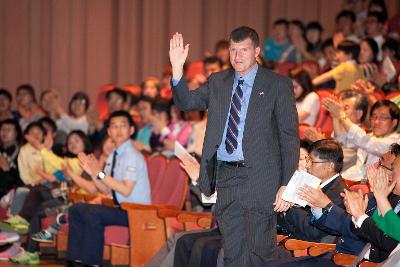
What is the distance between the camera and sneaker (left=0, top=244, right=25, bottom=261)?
7.97 meters

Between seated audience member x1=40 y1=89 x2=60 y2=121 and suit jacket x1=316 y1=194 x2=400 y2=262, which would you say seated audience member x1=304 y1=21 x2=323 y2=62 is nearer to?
seated audience member x1=40 y1=89 x2=60 y2=121

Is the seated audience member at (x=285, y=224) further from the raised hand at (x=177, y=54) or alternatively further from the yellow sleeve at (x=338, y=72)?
the yellow sleeve at (x=338, y=72)

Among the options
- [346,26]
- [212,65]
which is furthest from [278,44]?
[212,65]

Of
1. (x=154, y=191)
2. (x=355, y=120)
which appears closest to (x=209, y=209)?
(x=154, y=191)

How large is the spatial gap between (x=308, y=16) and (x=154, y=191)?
218 inches

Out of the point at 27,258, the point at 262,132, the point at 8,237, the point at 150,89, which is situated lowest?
the point at 27,258

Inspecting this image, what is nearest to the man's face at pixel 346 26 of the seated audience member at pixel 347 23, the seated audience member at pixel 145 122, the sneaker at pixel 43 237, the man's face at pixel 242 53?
the seated audience member at pixel 347 23

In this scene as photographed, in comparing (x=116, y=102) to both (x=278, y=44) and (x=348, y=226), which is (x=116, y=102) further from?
(x=348, y=226)

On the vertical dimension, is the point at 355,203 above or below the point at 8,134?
below

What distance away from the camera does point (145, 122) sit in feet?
30.0

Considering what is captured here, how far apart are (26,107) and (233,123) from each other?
5.93m

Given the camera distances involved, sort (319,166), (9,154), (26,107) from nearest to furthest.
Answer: (319,166), (9,154), (26,107)

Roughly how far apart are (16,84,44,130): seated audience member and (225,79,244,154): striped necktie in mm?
5665

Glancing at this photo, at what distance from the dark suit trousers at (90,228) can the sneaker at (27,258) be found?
2.77 feet
